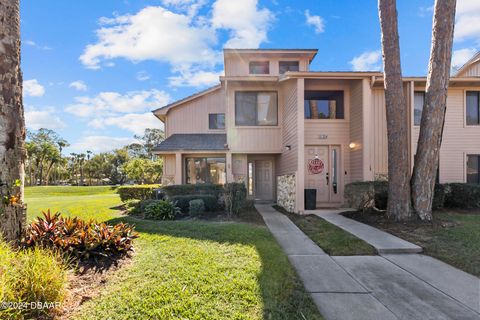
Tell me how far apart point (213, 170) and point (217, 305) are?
33.4ft

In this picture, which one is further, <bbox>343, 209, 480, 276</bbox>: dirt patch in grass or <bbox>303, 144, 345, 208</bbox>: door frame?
<bbox>303, 144, 345, 208</bbox>: door frame

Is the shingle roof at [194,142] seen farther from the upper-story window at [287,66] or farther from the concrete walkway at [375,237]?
the upper-story window at [287,66]

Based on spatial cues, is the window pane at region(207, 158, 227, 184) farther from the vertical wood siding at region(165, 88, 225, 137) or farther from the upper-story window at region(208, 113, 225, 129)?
the upper-story window at region(208, 113, 225, 129)

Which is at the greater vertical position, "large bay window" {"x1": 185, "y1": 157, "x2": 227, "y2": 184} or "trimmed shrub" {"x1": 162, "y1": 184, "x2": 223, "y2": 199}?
"large bay window" {"x1": 185, "y1": 157, "x2": 227, "y2": 184}

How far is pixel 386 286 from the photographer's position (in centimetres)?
336

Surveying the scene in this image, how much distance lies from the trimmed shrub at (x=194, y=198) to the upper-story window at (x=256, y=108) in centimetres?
396

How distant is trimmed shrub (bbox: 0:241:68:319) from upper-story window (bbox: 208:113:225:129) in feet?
37.2

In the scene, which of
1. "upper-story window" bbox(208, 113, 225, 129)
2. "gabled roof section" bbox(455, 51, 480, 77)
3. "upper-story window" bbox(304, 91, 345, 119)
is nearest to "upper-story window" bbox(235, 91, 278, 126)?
"upper-story window" bbox(304, 91, 345, 119)

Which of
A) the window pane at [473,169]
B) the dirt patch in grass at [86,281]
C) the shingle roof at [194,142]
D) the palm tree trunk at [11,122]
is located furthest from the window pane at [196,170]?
the window pane at [473,169]

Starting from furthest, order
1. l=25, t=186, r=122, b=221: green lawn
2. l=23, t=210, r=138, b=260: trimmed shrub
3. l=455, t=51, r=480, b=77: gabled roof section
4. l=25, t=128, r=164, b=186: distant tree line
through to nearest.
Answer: l=25, t=128, r=164, b=186: distant tree line, l=455, t=51, r=480, b=77: gabled roof section, l=25, t=186, r=122, b=221: green lawn, l=23, t=210, r=138, b=260: trimmed shrub

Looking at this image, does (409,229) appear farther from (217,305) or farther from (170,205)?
(170,205)

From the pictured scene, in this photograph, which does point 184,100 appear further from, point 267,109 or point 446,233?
point 446,233

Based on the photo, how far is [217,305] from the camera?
2715mm

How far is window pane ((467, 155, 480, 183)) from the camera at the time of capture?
10.4 m
